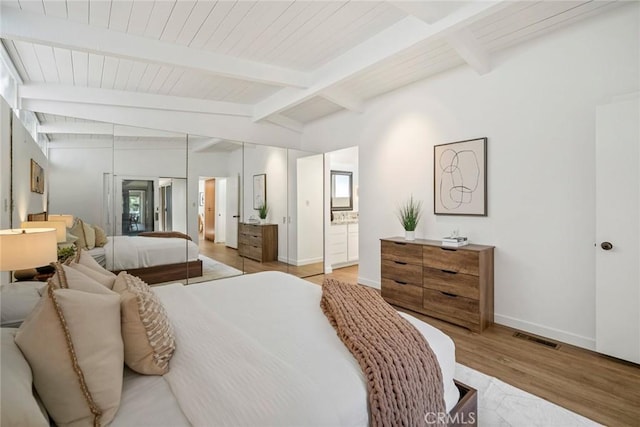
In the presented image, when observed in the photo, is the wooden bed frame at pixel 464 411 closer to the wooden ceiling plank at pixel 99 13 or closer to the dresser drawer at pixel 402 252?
the dresser drawer at pixel 402 252

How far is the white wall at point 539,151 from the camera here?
104 inches

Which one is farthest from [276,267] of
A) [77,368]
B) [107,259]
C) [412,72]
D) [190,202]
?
[77,368]

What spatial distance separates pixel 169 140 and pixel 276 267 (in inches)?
99.2

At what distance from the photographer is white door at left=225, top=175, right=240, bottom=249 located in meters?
4.78

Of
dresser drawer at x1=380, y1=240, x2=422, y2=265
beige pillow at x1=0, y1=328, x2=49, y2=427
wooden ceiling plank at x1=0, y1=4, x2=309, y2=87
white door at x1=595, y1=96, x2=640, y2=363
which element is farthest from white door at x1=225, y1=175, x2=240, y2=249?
white door at x1=595, y1=96, x2=640, y2=363

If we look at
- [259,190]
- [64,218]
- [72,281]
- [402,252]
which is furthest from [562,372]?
[64,218]

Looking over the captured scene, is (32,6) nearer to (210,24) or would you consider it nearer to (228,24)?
(210,24)

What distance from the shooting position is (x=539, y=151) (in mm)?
2951

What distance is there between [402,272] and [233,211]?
268 centimetres

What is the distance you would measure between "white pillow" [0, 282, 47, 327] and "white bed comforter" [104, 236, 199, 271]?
2301mm

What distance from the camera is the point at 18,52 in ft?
9.62

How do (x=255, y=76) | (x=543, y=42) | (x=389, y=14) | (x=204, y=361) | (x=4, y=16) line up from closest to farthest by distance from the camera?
(x=204, y=361) → (x=4, y=16) → (x=389, y=14) → (x=543, y=42) → (x=255, y=76)

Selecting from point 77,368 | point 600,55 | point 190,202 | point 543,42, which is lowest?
point 77,368

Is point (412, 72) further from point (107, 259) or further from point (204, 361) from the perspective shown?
point (107, 259)
